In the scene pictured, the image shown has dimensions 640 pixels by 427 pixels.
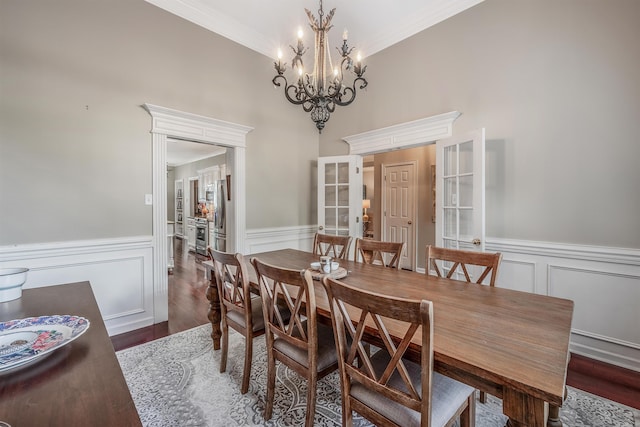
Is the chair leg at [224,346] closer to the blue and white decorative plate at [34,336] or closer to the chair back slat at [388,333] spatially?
the blue and white decorative plate at [34,336]

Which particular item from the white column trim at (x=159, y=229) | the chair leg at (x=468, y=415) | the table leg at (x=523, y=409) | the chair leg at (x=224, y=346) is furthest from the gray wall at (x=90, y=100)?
the table leg at (x=523, y=409)

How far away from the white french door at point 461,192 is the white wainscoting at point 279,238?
2.01m

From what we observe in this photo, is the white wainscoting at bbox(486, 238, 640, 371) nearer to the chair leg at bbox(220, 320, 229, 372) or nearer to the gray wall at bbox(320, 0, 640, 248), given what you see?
the gray wall at bbox(320, 0, 640, 248)

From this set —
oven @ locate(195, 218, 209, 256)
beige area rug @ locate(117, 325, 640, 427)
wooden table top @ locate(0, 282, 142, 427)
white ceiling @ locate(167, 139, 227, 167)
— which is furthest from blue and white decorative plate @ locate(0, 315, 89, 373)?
oven @ locate(195, 218, 209, 256)

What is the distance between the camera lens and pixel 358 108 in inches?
154

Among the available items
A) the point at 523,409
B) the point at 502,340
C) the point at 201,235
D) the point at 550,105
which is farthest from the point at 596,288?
the point at 201,235

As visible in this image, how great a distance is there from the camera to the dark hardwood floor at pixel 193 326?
1877 mm

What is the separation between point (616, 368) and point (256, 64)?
466 centimetres

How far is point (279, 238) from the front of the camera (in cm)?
401

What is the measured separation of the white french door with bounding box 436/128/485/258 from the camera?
257 centimetres

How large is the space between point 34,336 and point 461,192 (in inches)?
123

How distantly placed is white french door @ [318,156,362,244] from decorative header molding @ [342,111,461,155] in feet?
0.81

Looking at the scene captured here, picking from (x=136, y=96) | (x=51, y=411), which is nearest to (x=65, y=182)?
(x=136, y=96)

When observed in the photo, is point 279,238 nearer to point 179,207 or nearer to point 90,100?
point 90,100
